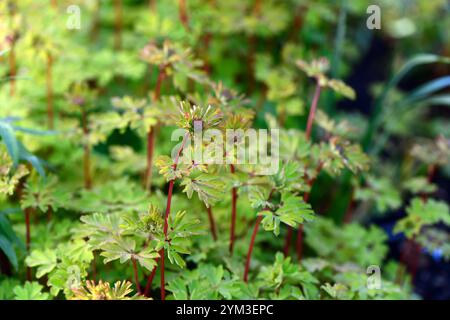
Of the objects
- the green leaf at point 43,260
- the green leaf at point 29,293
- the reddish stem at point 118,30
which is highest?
the reddish stem at point 118,30

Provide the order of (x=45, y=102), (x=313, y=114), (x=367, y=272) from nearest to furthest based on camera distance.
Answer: (x=367, y=272) < (x=313, y=114) < (x=45, y=102)

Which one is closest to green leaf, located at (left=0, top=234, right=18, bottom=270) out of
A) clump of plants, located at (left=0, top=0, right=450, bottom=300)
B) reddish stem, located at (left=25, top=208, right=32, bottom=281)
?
clump of plants, located at (left=0, top=0, right=450, bottom=300)

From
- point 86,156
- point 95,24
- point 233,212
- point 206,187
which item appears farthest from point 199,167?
point 95,24

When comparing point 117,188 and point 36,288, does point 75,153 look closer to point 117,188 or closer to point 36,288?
point 117,188

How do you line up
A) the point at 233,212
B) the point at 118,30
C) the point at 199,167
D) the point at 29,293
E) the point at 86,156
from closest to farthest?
the point at 199,167 → the point at 29,293 → the point at 233,212 → the point at 86,156 → the point at 118,30

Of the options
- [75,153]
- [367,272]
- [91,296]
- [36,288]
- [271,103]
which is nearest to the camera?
[91,296]

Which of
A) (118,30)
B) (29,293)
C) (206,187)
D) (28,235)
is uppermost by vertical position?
(118,30)

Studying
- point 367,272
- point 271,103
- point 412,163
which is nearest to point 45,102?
point 271,103

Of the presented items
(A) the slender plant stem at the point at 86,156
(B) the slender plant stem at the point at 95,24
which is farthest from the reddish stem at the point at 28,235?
(B) the slender plant stem at the point at 95,24

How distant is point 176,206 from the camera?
1563 mm

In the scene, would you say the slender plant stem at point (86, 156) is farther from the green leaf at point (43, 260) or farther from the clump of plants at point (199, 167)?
the green leaf at point (43, 260)

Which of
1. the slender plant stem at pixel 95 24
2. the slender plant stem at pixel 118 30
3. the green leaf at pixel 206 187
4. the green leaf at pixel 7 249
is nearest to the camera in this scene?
the green leaf at pixel 206 187

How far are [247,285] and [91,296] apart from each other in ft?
1.44

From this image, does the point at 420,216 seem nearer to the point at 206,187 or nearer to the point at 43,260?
the point at 206,187
